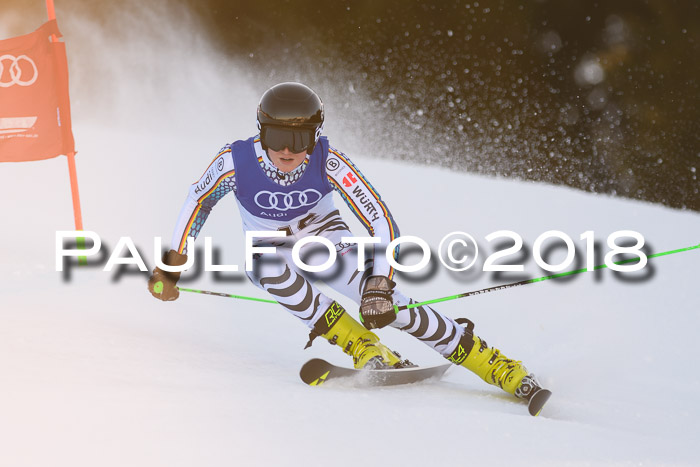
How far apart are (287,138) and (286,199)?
34 centimetres

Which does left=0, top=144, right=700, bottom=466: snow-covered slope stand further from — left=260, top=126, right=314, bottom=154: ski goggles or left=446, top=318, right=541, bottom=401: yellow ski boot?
left=260, top=126, right=314, bottom=154: ski goggles

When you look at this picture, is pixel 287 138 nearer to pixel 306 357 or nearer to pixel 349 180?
pixel 349 180

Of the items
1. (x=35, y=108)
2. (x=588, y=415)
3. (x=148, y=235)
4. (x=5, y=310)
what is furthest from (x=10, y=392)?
(x=148, y=235)

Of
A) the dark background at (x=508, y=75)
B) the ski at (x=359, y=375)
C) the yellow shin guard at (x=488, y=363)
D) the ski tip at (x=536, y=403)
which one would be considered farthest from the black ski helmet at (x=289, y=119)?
the dark background at (x=508, y=75)

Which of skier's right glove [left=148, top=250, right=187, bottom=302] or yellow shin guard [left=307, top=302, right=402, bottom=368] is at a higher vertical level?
skier's right glove [left=148, top=250, right=187, bottom=302]

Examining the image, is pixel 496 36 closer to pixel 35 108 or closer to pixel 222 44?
pixel 222 44

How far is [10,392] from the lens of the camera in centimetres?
258

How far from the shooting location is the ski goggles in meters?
3.04

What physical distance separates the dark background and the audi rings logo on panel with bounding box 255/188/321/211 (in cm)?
943

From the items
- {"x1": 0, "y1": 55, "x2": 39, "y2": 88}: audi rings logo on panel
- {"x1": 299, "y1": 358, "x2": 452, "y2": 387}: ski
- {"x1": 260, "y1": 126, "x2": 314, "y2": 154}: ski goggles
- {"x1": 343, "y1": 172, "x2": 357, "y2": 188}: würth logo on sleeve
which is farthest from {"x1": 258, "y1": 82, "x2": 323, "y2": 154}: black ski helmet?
{"x1": 0, "y1": 55, "x2": 39, "y2": 88}: audi rings logo on panel

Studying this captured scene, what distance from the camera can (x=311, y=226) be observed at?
344 cm

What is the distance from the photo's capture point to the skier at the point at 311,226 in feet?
10.1

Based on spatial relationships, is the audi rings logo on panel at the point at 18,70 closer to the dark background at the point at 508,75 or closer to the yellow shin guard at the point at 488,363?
the yellow shin guard at the point at 488,363

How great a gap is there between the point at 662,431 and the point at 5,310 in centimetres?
330
